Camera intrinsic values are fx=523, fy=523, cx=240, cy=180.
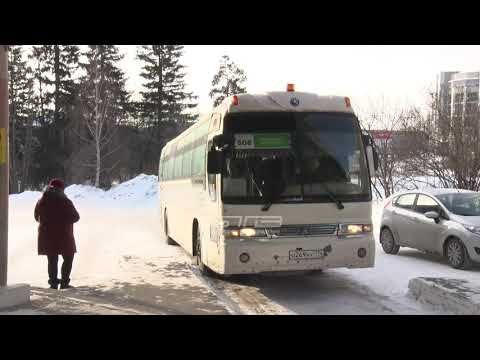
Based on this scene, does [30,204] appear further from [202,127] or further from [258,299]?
[258,299]

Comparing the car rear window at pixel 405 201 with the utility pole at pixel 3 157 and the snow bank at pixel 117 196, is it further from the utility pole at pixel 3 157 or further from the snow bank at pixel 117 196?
the snow bank at pixel 117 196

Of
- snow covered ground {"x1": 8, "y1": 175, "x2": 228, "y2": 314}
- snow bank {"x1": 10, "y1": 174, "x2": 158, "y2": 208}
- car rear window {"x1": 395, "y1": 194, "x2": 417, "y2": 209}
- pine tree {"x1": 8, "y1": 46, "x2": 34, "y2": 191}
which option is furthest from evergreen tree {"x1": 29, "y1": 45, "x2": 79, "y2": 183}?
car rear window {"x1": 395, "y1": 194, "x2": 417, "y2": 209}

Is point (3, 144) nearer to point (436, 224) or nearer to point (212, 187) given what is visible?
point (212, 187)

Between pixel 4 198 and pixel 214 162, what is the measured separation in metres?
3.03

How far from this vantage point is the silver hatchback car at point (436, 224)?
10.1 meters

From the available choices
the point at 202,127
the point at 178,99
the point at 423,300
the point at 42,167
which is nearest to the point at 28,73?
the point at 42,167

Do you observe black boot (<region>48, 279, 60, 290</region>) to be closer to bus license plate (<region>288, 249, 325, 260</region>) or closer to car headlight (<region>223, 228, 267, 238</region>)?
car headlight (<region>223, 228, 267, 238</region>)

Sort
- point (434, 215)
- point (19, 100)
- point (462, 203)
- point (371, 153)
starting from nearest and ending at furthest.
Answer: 1. point (371, 153)
2. point (434, 215)
3. point (462, 203)
4. point (19, 100)

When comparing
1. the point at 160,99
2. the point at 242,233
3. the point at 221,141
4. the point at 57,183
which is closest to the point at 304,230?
the point at 242,233

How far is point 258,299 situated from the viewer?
Result: 26.6ft

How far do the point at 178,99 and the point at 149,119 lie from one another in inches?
153

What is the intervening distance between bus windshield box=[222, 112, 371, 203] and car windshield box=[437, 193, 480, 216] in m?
3.65

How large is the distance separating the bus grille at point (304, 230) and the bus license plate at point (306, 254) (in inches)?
10.0

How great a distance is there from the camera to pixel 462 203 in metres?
11.0
